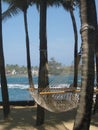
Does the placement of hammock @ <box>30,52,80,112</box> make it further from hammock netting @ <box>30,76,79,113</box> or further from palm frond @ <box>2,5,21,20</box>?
palm frond @ <box>2,5,21,20</box>

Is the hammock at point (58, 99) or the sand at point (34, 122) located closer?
the hammock at point (58, 99)

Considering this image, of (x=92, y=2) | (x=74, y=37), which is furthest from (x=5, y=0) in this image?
(x=92, y=2)

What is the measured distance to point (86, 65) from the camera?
7.71 m

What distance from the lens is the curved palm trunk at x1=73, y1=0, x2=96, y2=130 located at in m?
7.71

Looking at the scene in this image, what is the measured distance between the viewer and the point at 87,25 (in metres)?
7.77

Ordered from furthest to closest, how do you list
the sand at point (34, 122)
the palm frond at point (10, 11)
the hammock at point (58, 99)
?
the palm frond at point (10, 11) → the sand at point (34, 122) → the hammock at point (58, 99)

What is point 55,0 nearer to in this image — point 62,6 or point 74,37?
point 62,6

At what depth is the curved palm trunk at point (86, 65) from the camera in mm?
7711

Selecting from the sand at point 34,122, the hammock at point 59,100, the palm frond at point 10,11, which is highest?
the palm frond at point 10,11

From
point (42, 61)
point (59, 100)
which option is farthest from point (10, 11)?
point (59, 100)

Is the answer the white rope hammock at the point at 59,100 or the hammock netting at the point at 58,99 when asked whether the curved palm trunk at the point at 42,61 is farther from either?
the white rope hammock at the point at 59,100

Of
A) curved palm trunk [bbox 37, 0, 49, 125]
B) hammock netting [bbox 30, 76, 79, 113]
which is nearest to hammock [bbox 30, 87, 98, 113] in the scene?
hammock netting [bbox 30, 76, 79, 113]

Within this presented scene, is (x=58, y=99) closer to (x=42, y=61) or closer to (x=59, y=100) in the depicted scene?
(x=59, y=100)

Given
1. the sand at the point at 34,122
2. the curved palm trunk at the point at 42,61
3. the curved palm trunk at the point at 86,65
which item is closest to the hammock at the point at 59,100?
the curved palm trunk at the point at 42,61
